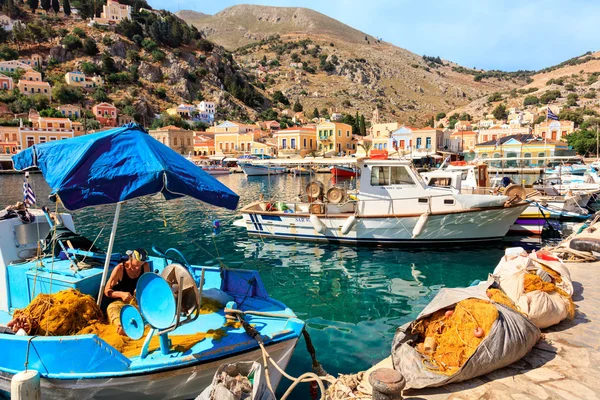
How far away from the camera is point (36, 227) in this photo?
25.2 ft

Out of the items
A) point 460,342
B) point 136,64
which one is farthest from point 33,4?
point 460,342

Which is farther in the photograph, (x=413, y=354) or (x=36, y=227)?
(x=36, y=227)

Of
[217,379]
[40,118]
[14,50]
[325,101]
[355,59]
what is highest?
[355,59]

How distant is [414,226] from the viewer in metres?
14.0

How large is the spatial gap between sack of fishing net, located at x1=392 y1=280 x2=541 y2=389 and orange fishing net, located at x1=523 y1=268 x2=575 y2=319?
1174mm

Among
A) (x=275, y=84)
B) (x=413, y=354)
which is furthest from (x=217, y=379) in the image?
(x=275, y=84)

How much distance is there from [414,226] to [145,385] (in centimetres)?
1113

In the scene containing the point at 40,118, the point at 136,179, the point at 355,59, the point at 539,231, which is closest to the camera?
the point at 136,179

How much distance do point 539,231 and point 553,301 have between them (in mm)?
12556

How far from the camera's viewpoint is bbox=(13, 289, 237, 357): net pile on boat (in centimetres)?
510

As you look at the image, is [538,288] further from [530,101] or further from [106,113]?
[530,101]

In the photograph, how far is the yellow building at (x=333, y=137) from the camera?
74.1 metres

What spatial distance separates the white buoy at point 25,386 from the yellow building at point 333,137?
70373 mm

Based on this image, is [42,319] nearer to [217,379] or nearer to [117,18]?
[217,379]
